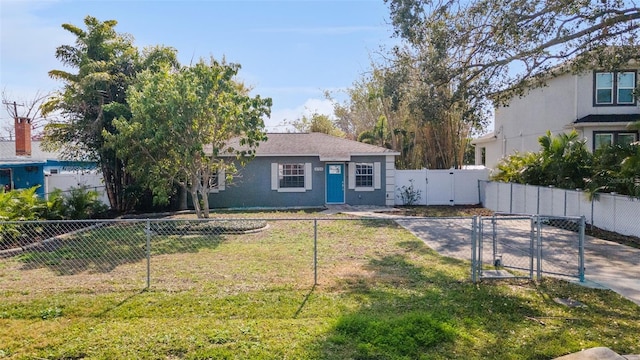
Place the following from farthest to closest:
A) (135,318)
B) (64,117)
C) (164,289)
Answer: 1. (64,117)
2. (164,289)
3. (135,318)

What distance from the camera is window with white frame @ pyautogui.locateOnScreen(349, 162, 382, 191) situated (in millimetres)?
21203

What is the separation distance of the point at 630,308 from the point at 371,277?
155 inches

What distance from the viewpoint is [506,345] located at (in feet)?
16.2

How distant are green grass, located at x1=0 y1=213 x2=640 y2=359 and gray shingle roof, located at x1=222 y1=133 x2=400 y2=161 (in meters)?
11.2

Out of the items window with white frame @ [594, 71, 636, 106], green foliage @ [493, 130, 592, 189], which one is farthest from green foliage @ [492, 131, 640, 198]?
window with white frame @ [594, 71, 636, 106]

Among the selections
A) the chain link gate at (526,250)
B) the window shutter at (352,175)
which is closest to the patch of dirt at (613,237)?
the chain link gate at (526,250)

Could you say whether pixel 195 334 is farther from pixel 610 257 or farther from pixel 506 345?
pixel 610 257

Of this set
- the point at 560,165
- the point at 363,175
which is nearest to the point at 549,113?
the point at 560,165

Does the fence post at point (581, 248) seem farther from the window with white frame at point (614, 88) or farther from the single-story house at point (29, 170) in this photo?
the single-story house at point (29, 170)

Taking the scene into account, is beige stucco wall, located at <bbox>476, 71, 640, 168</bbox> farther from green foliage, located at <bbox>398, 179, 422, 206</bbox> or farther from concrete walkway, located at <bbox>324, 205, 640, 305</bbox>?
concrete walkway, located at <bbox>324, 205, 640, 305</bbox>

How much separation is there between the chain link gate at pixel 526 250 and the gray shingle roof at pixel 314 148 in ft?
26.3

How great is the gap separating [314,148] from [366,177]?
2985 mm

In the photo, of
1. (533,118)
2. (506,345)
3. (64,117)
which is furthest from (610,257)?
(64,117)

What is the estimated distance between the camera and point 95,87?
661 inches
